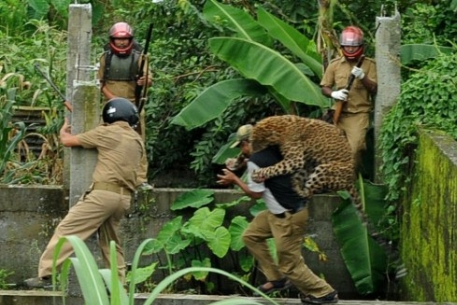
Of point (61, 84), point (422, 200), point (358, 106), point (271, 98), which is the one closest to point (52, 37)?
point (61, 84)

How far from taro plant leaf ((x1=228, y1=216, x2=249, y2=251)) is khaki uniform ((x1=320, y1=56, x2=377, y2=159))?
130cm

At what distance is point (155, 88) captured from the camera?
12977mm

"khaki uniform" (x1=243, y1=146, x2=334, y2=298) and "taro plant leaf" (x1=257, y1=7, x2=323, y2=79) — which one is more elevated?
"taro plant leaf" (x1=257, y1=7, x2=323, y2=79)

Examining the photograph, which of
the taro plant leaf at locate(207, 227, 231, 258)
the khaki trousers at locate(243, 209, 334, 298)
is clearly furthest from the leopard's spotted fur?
the taro plant leaf at locate(207, 227, 231, 258)

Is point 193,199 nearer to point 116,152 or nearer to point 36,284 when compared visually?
point 36,284

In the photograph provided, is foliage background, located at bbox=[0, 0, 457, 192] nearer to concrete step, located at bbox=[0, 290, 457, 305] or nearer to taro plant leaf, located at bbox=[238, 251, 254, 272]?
taro plant leaf, located at bbox=[238, 251, 254, 272]

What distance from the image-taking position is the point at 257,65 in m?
11.5

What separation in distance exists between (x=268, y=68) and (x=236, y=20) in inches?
33.6

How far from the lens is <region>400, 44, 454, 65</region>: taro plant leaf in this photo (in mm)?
11898

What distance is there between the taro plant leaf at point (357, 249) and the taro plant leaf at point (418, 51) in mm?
1961

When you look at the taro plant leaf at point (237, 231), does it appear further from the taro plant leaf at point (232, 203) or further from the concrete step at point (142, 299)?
the concrete step at point (142, 299)

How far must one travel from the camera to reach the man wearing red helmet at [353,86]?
36.5ft

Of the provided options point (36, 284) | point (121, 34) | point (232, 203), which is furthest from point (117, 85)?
point (36, 284)

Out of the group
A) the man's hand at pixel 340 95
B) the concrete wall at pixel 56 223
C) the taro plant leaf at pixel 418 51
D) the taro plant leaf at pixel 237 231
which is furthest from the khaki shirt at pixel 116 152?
the taro plant leaf at pixel 418 51
